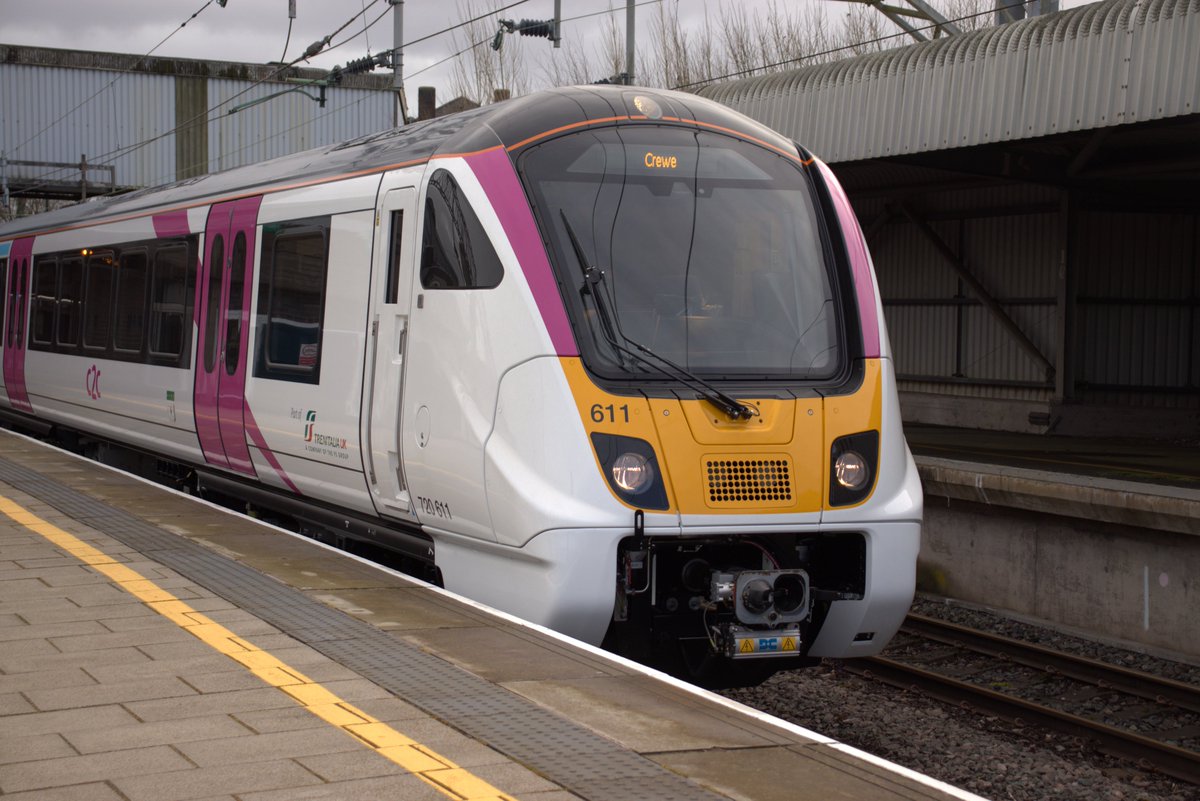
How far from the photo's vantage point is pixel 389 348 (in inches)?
288

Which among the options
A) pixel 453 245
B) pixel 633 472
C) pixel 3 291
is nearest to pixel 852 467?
pixel 633 472

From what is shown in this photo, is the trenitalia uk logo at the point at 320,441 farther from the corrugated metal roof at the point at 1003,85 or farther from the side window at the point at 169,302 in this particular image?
the corrugated metal roof at the point at 1003,85

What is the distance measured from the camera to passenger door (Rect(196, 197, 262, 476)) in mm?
9273

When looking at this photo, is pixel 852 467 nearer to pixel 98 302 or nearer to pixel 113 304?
pixel 113 304

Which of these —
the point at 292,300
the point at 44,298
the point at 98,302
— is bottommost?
the point at 292,300

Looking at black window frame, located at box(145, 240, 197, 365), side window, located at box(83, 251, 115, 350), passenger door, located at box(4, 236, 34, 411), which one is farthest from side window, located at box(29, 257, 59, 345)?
black window frame, located at box(145, 240, 197, 365)

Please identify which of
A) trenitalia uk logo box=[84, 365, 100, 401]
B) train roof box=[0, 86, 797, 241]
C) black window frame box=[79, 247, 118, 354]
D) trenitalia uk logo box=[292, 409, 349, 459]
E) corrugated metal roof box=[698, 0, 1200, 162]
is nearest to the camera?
train roof box=[0, 86, 797, 241]

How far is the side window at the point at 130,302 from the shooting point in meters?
11.6

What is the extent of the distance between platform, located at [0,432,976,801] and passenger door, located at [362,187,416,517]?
0.51 m

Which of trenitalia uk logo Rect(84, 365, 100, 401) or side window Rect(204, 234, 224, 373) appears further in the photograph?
trenitalia uk logo Rect(84, 365, 100, 401)

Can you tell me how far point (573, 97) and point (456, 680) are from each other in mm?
3329

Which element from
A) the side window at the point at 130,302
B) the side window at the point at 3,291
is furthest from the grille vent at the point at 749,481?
the side window at the point at 3,291

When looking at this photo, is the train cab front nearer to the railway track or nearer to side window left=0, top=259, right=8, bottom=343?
the railway track

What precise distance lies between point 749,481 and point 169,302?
20.3ft
